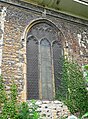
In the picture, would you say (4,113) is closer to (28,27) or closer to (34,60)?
(34,60)

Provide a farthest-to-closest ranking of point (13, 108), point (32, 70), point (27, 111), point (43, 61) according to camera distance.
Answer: point (43, 61) → point (32, 70) → point (13, 108) → point (27, 111)

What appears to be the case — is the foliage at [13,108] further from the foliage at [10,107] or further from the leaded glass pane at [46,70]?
the leaded glass pane at [46,70]

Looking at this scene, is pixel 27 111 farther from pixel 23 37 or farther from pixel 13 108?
pixel 23 37

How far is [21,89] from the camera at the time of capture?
22.2ft

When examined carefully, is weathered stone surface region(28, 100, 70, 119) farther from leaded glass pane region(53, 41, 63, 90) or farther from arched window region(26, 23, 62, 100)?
leaded glass pane region(53, 41, 63, 90)

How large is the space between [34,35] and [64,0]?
5.92 feet

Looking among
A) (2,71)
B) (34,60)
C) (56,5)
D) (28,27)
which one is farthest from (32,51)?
(56,5)

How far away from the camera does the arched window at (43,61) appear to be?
7.18 m

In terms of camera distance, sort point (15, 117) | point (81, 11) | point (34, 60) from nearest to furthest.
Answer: point (15, 117) < point (34, 60) < point (81, 11)

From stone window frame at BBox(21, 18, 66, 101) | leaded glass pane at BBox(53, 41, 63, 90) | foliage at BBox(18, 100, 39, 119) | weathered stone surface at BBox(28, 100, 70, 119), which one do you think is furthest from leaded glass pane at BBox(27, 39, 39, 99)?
leaded glass pane at BBox(53, 41, 63, 90)

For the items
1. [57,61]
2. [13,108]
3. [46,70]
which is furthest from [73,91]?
[13,108]

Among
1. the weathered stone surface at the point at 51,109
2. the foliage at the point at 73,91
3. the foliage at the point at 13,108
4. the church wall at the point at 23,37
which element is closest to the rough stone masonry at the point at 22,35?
the church wall at the point at 23,37

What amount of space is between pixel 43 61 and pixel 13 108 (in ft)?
6.76

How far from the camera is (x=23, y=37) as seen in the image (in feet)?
24.6
